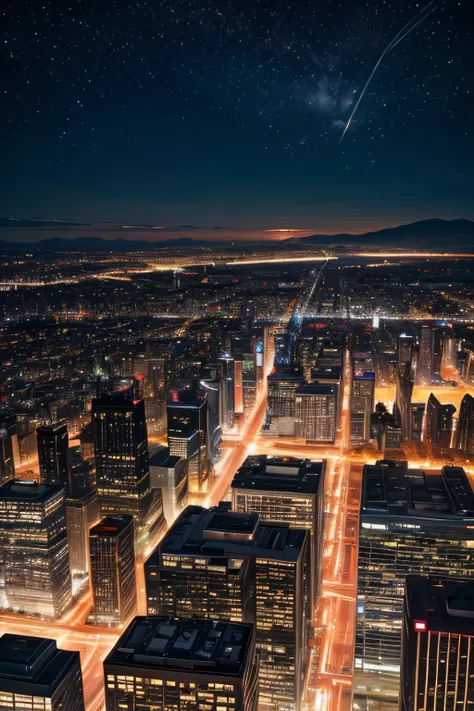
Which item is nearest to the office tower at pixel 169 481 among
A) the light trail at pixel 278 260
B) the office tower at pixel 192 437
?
the office tower at pixel 192 437

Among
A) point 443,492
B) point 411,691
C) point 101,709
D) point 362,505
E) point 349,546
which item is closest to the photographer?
point 411,691

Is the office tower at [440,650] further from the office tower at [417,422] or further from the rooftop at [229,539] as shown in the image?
the office tower at [417,422]

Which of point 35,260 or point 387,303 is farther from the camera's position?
point 387,303

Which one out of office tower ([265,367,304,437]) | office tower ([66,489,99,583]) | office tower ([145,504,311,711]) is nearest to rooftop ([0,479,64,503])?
office tower ([66,489,99,583])

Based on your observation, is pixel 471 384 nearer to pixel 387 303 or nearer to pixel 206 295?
pixel 387 303

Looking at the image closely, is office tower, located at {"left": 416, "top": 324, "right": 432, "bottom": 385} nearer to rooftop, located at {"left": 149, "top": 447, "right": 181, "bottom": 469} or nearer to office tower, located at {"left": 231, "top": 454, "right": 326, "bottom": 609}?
rooftop, located at {"left": 149, "top": 447, "right": 181, "bottom": 469}

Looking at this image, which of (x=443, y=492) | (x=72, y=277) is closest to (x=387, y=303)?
(x=72, y=277)
